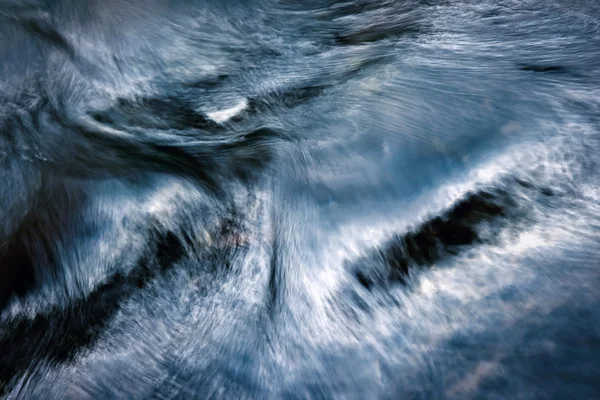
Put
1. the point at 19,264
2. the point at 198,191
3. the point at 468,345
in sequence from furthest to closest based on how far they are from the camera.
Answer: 1. the point at 198,191
2. the point at 19,264
3. the point at 468,345

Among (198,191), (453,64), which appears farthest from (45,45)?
(453,64)

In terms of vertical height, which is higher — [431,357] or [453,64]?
[453,64]

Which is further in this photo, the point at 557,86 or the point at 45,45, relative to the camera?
the point at 45,45

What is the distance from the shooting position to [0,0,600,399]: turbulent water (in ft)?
6.74

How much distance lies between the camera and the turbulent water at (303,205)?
2055 millimetres

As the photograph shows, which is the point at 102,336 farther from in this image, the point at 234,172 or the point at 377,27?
the point at 377,27

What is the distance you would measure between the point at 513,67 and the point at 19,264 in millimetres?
3019

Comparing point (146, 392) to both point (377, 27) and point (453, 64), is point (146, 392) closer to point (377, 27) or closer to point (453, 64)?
point (453, 64)

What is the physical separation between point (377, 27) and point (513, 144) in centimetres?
182

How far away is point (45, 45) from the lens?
13.1ft

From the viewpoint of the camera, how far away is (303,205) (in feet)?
9.07

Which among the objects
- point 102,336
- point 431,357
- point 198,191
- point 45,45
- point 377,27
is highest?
point 45,45

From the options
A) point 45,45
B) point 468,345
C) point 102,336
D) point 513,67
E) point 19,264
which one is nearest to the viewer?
point 468,345

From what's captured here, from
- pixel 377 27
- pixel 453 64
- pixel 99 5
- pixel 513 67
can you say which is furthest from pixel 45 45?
pixel 513 67
